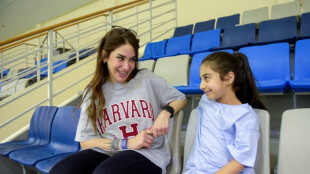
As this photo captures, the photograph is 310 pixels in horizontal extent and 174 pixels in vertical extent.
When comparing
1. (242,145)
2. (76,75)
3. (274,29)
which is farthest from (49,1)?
(242,145)

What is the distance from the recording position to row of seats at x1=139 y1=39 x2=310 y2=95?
129 cm

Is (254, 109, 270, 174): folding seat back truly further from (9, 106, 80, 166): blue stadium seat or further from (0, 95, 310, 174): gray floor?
(9, 106, 80, 166): blue stadium seat

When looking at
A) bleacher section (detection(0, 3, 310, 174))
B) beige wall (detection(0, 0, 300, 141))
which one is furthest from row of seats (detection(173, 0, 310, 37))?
beige wall (detection(0, 0, 300, 141))

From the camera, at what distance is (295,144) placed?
70 centimetres

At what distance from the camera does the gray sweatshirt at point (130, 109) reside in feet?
2.89

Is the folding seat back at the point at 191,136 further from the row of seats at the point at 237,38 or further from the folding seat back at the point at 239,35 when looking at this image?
the folding seat back at the point at 239,35

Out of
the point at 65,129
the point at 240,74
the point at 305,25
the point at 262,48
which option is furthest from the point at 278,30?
the point at 65,129

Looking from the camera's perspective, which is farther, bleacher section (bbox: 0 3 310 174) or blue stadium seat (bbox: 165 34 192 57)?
blue stadium seat (bbox: 165 34 192 57)

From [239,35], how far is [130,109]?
6.01 feet

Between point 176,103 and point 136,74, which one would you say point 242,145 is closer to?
point 176,103

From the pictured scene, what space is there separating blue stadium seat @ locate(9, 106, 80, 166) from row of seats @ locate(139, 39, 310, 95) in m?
0.82

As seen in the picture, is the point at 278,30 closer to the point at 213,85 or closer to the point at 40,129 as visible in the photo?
the point at 213,85

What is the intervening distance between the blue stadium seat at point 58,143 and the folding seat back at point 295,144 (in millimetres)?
1097

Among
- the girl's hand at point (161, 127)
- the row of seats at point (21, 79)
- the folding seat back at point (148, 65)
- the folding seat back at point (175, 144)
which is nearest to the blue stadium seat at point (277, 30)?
the folding seat back at point (148, 65)
